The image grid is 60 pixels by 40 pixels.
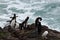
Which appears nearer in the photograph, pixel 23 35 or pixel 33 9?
pixel 23 35

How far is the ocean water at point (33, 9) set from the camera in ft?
294

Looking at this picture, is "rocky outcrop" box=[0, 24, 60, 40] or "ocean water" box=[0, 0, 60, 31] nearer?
→ "rocky outcrop" box=[0, 24, 60, 40]

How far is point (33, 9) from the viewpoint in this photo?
344 feet

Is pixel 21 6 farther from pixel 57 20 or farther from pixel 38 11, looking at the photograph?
pixel 57 20

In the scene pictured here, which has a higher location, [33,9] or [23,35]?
[23,35]

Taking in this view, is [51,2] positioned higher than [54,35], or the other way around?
[54,35]

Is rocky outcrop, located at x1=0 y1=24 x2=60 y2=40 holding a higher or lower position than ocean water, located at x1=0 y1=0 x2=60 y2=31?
higher

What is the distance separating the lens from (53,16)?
9594 cm

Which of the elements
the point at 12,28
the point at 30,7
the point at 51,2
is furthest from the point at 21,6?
the point at 12,28

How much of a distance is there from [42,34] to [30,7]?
6582 cm

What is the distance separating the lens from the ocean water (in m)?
89.7

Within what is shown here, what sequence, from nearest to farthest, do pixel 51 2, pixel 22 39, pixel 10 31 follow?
pixel 22 39 < pixel 10 31 < pixel 51 2

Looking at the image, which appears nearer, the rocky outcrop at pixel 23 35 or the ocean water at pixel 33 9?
the rocky outcrop at pixel 23 35

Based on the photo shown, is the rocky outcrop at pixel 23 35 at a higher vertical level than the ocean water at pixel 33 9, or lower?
higher
